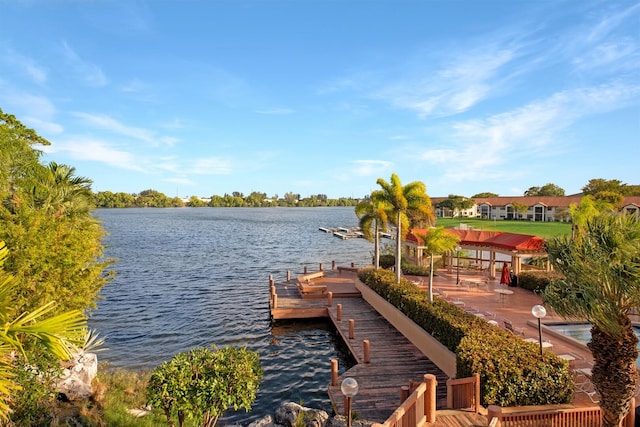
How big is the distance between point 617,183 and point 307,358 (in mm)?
86151

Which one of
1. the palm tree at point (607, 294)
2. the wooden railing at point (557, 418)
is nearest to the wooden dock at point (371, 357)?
the wooden railing at point (557, 418)

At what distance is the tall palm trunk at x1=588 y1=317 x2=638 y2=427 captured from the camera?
710cm

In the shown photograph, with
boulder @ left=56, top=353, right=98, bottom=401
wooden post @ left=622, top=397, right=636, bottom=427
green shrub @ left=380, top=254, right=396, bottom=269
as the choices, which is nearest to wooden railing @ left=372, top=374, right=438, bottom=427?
wooden post @ left=622, top=397, right=636, bottom=427

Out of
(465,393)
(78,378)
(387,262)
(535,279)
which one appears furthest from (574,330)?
(78,378)

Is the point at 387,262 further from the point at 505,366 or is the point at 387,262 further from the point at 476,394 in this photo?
the point at 476,394

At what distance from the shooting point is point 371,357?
14688mm

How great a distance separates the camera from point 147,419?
11.3m

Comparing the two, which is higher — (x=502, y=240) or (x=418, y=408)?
(x=502, y=240)

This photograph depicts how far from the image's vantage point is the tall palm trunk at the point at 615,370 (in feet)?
23.3

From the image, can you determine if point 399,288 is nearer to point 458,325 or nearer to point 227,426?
point 458,325

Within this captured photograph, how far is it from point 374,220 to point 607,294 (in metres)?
17.1

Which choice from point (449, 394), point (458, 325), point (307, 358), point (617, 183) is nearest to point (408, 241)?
point (307, 358)

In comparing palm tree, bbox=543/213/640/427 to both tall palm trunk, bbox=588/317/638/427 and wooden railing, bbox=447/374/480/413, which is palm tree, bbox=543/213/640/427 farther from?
wooden railing, bbox=447/374/480/413

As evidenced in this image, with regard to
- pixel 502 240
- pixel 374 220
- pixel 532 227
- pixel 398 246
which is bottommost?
pixel 532 227
